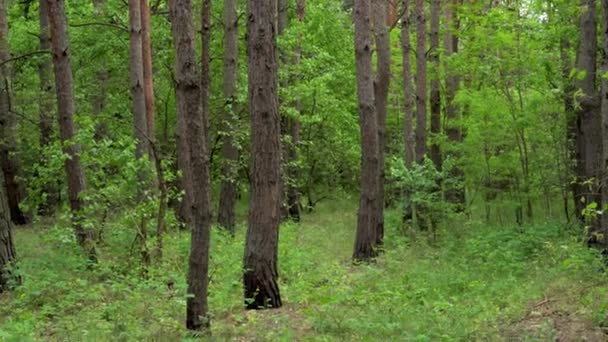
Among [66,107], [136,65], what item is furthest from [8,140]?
[66,107]

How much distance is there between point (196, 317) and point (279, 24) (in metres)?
15.3

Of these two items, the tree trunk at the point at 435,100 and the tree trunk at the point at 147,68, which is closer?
the tree trunk at the point at 147,68

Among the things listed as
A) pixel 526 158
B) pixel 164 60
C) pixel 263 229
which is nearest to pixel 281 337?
pixel 263 229

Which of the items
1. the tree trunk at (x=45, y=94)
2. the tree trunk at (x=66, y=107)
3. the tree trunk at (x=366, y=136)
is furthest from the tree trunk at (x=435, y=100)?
the tree trunk at (x=66, y=107)

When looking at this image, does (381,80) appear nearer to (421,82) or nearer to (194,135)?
(421,82)

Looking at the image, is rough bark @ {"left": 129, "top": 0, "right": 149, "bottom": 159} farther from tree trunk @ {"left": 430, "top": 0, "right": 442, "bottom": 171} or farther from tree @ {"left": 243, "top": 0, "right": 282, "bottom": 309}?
tree trunk @ {"left": 430, "top": 0, "right": 442, "bottom": 171}

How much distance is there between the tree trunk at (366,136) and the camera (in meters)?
12.2

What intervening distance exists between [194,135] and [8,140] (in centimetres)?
1179

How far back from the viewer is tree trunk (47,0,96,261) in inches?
422

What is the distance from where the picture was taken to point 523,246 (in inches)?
481

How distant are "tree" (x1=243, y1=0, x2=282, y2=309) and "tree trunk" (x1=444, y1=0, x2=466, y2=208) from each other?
941 centimetres

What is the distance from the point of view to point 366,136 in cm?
1269

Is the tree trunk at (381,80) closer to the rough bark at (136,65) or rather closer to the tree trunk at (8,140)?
the rough bark at (136,65)

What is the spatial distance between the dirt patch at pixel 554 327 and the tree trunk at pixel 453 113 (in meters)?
9.34
